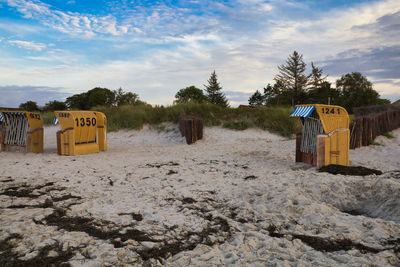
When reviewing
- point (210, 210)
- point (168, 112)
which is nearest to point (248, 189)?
point (210, 210)

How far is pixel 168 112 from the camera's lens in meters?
15.4

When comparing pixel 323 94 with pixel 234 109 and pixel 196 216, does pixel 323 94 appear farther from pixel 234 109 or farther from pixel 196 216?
pixel 196 216

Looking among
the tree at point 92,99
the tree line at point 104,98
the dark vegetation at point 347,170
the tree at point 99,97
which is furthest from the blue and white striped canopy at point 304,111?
the tree at point 99,97

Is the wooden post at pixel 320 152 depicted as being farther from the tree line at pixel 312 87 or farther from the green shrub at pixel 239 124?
the tree line at pixel 312 87

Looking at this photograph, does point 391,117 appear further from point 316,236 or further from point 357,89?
point 357,89

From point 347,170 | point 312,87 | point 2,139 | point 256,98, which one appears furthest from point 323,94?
A: point 2,139

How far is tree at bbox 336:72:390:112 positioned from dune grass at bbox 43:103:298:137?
34570 millimetres

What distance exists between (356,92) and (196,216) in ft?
172

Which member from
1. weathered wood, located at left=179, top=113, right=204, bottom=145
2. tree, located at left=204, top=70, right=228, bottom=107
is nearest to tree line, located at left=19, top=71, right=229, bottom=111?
tree, located at left=204, top=70, right=228, bottom=107

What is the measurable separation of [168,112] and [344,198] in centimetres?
1205

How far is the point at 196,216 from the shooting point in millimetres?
3633

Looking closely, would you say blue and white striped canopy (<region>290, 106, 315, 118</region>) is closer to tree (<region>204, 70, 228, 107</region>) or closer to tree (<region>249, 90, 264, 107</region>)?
tree (<region>204, 70, 228, 107</region>)

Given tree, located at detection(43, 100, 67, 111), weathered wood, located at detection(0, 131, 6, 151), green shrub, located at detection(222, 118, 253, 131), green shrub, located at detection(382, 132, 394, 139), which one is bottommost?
weathered wood, located at detection(0, 131, 6, 151)

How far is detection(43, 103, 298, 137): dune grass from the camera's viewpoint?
14.2 m
